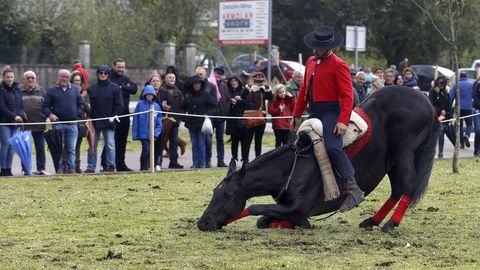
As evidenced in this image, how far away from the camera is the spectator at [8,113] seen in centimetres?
1841

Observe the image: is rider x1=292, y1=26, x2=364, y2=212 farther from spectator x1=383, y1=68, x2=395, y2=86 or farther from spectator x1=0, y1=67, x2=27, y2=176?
spectator x1=383, y1=68, x2=395, y2=86

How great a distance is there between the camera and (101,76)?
1923 centimetres

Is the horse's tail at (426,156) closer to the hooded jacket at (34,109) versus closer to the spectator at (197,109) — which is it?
the spectator at (197,109)

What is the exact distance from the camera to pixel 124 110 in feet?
64.9

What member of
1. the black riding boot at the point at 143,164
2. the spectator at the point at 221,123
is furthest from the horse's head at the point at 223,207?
the spectator at the point at 221,123

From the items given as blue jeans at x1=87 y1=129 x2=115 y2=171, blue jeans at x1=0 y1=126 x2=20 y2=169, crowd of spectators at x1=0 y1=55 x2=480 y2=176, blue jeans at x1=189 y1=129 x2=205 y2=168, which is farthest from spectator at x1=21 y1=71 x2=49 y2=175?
blue jeans at x1=189 y1=129 x2=205 y2=168

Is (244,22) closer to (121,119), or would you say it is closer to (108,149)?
(121,119)

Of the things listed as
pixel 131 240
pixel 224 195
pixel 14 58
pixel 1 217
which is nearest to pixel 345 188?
pixel 224 195

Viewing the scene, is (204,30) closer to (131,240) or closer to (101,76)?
(101,76)

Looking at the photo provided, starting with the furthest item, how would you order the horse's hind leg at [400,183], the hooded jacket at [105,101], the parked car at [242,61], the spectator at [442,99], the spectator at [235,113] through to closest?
the parked car at [242,61] < the spectator at [442,99] < the spectator at [235,113] < the hooded jacket at [105,101] < the horse's hind leg at [400,183]

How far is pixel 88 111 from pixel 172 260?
1029cm

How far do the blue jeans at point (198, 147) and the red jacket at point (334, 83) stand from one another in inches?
345

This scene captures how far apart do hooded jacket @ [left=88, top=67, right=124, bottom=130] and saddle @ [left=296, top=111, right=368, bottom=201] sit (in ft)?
26.9

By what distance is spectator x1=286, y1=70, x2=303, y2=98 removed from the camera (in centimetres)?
2003
